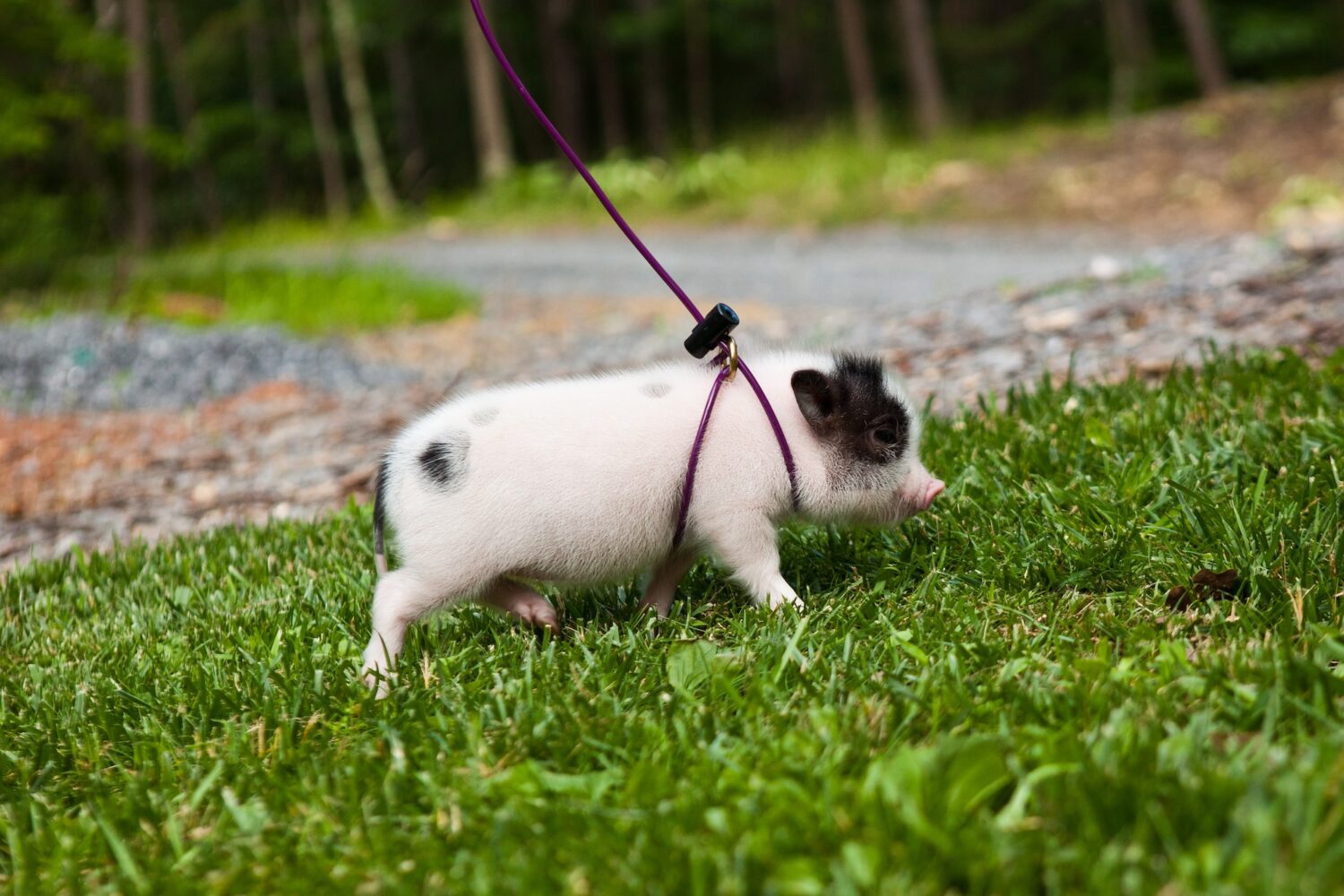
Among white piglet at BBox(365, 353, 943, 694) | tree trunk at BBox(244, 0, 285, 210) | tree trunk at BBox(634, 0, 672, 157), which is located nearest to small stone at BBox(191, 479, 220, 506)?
white piglet at BBox(365, 353, 943, 694)

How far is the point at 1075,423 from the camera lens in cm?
430

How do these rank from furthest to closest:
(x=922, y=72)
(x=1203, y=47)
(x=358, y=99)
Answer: (x=358, y=99), (x=922, y=72), (x=1203, y=47)

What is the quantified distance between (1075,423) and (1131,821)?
2579mm


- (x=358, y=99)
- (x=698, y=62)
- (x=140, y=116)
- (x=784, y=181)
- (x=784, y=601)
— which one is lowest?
(x=784, y=601)

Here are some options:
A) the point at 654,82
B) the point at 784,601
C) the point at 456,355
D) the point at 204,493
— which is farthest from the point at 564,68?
the point at 784,601

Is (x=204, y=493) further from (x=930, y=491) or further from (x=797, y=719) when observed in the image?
(x=797, y=719)

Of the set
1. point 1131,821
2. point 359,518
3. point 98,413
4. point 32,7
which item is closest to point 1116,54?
point 32,7

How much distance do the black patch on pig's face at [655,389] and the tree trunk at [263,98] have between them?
30.4 metres

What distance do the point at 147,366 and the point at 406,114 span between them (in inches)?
1051

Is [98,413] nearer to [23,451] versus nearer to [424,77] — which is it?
[23,451]

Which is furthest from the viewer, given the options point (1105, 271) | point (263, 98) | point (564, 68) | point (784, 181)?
point (263, 98)

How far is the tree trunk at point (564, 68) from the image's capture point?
29891 millimetres

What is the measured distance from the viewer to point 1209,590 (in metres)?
2.96

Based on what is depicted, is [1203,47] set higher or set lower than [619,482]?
higher
